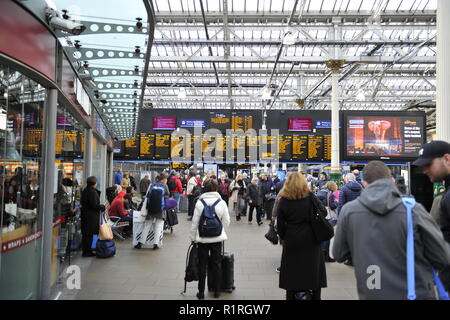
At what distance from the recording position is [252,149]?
61.9 ft

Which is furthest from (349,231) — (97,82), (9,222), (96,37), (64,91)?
(97,82)

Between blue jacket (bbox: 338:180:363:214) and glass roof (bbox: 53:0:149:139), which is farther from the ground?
glass roof (bbox: 53:0:149:139)

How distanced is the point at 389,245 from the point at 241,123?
16.9 m

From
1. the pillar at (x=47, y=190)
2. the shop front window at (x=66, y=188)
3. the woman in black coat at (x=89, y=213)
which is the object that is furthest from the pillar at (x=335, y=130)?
the pillar at (x=47, y=190)

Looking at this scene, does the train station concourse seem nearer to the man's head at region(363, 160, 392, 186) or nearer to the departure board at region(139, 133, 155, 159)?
the man's head at region(363, 160, 392, 186)

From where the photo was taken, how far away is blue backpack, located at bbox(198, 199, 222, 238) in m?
5.24

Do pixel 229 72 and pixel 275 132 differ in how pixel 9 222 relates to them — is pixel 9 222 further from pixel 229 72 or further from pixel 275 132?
pixel 229 72

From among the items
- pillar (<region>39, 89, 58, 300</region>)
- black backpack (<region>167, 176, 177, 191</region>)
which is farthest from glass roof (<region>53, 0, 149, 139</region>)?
black backpack (<region>167, 176, 177, 191</region>)

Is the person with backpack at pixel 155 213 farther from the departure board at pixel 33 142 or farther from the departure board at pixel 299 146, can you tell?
the departure board at pixel 299 146

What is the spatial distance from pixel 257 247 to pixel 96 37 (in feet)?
20.1

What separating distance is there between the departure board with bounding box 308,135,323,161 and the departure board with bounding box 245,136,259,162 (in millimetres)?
2598

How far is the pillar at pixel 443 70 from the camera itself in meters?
6.94

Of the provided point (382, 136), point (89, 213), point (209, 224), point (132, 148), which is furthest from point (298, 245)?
point (382, 136)

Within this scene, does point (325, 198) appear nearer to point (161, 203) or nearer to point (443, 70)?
point (443, 70)
